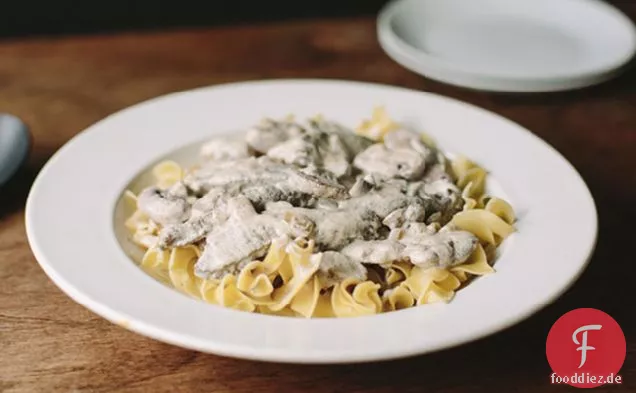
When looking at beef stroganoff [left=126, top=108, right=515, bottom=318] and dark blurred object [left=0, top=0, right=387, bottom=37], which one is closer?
beef stroganoff [left=126, top=108, right=515, bottom=318]

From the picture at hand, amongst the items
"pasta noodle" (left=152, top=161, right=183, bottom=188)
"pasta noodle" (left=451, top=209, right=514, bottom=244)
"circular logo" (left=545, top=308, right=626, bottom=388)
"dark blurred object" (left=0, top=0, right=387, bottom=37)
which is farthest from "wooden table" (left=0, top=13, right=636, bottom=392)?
"dark blurred object" (left=0, top=0, right=387, bottom=37)

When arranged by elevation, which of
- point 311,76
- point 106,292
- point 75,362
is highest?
point 106,292

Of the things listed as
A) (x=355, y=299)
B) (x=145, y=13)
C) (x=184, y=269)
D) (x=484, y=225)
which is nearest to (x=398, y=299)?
(x=355, y=299)

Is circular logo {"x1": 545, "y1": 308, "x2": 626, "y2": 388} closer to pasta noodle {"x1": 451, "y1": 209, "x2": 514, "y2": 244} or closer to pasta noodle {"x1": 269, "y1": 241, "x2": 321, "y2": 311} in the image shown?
pasta noodle {"x1": 451, "y1": 209, "x2": 514, "y2": 244}

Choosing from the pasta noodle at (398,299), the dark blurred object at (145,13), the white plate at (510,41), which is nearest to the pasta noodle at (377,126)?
the white plate at (510,41)

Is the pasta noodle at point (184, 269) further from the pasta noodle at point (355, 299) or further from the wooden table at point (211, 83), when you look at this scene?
the pasta noodle at point (355, 299)

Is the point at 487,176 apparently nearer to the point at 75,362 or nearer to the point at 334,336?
the point at 334,336

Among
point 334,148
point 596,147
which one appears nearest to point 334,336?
point 334,148
